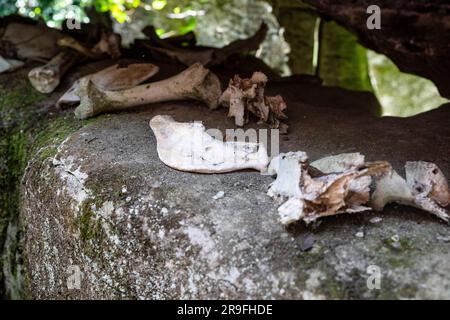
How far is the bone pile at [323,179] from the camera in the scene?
1.34 metres

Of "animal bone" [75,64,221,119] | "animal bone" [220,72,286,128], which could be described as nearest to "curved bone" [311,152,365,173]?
"animal bone" [220,72,286,128]

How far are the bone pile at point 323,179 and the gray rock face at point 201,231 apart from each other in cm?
4

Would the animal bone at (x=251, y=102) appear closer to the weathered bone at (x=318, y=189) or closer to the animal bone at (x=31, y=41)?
the weathered bone at (x=318, y=189)

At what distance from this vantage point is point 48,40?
9.60 ft

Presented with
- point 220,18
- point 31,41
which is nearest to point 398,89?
point 220,18

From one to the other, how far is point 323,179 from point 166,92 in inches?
43.5

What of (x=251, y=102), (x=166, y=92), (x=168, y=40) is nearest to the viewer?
(x=251, y=102)

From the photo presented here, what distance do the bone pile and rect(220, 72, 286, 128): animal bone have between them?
17.4 inches

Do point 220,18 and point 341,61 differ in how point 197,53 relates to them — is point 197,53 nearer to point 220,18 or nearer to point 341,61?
point 341,61

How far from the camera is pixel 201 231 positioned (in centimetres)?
138

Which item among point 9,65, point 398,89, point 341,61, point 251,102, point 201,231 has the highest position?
point 9,65

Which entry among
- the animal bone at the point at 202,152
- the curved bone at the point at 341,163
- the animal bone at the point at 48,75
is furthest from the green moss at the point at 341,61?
the curved bone at the point at 341,163

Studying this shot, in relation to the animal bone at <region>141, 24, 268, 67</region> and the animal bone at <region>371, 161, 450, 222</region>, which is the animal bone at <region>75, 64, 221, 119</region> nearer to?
the animal bone at <region>141, 24, 268, 67</region>

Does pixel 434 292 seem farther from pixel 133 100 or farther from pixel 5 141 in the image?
pixel 5 141
